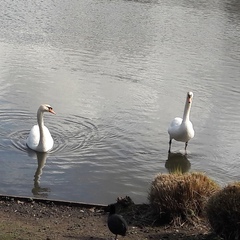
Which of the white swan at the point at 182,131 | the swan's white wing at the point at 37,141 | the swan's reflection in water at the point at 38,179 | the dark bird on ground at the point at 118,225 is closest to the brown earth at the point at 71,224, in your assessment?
the dark bird on ground at the point at 118,225

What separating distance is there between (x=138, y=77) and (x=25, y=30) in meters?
9.24

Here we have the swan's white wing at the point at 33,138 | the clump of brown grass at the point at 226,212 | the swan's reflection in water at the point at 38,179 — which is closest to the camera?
the clump of brown grass at the point at 226,212

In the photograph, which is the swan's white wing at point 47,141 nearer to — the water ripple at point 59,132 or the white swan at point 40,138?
the white swan at point 40,138

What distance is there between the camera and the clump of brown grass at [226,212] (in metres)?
7.46

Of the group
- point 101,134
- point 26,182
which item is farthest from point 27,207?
point 101,134

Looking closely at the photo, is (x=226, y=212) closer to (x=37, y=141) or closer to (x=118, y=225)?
(x=118, y=225)

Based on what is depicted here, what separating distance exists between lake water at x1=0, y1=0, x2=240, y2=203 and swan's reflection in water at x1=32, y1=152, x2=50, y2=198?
27 millimetres

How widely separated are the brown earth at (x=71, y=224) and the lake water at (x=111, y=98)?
1.15 metres

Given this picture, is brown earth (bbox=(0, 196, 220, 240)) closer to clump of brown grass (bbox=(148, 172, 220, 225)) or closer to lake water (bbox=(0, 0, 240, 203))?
clump of brown grass (bbox=(148, 172, 220, 225))

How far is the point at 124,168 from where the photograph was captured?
39.2 ft

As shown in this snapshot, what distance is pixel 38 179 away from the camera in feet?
36.6

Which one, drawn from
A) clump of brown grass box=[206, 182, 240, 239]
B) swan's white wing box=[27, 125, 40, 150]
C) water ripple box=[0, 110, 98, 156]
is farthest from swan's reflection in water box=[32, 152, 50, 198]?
clump of brown grass box=[206, 182, 240, 239]

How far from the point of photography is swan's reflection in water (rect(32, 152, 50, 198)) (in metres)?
10.6

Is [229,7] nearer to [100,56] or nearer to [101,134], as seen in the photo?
[100,56]
